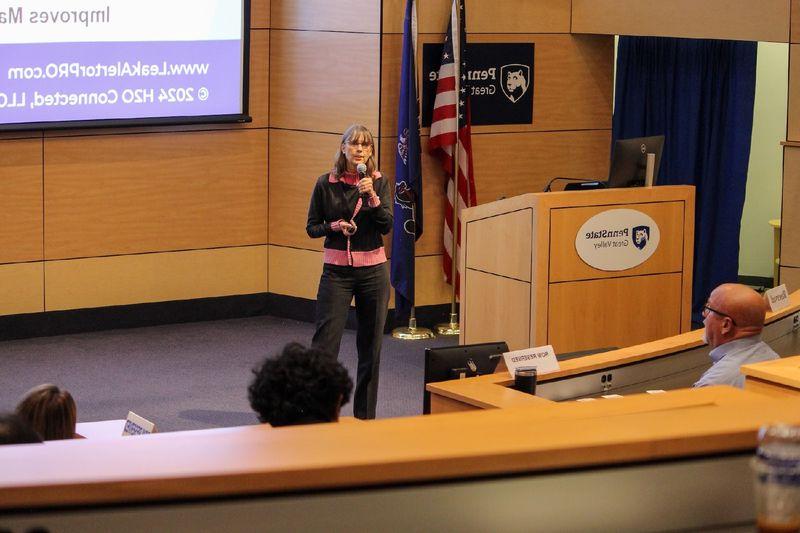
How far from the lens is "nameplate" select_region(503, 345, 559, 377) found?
13.4ft

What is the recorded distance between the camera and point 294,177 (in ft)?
28.3

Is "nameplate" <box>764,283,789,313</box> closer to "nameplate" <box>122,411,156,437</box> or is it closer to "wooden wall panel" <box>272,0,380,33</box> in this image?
"nameplate" <box>122,411,156,437</box>

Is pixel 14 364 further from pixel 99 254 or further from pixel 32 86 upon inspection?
pixel 32 86

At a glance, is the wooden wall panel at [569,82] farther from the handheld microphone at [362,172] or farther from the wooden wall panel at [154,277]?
the handheld microphone at [362,172]

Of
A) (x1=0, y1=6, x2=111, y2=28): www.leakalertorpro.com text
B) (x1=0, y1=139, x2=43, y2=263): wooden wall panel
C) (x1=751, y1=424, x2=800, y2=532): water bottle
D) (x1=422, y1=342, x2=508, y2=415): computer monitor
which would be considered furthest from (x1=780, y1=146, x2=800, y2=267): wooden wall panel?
(x1=751, y1=424, x2=800, y2=532): water bottle

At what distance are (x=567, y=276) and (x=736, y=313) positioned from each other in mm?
1839

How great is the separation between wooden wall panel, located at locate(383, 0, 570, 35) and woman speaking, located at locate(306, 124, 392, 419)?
8.07 ft

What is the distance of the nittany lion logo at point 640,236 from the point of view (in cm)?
625

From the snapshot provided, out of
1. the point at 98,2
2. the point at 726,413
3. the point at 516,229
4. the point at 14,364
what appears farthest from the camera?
the point at 98,2

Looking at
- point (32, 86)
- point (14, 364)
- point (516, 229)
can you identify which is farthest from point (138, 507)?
point (32, 86)

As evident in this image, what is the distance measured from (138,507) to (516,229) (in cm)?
457

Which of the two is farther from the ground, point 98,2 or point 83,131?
point 98,2

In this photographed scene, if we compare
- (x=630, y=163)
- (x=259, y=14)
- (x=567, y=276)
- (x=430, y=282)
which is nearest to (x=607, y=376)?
(x=567, y=276)

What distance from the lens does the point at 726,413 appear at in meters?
2.08
